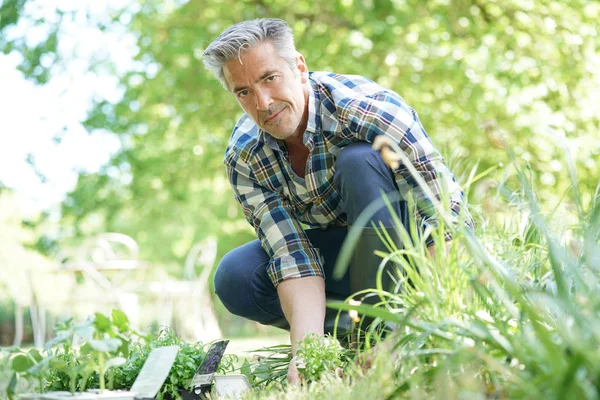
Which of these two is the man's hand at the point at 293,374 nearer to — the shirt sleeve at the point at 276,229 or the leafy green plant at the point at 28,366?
the shirt sleeve at the point at 276,229

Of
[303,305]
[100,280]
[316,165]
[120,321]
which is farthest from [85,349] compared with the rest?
[100,280]

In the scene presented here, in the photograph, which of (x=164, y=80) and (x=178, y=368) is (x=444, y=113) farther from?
(x=178, y=368)

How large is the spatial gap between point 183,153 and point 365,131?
4434 mm

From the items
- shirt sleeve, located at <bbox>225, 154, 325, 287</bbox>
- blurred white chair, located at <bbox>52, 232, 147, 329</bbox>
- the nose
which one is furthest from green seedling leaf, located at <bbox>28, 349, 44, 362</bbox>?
blurred white chair, located at <bbox>52, 232, 147, 329</bbox>

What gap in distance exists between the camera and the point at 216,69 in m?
1.92

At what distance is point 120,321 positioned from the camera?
1354 mm

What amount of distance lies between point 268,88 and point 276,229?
0.38 meters

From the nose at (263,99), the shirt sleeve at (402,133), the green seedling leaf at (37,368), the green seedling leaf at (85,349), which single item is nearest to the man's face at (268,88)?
the nose at (263,99)

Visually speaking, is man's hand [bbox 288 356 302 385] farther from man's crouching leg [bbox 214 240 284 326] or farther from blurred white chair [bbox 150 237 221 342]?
blurred white chair [bbox 150 237 221 342]

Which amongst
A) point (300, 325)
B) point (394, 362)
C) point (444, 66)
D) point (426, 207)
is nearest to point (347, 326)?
point (300, 325)

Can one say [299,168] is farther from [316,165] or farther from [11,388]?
[11,388]

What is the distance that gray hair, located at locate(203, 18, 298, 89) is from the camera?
5.96ft

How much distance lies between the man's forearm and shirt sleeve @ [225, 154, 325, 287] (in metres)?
0.02

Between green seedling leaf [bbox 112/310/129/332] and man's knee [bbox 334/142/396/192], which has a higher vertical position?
man's knee [bbox 334/142/396/192]
